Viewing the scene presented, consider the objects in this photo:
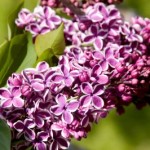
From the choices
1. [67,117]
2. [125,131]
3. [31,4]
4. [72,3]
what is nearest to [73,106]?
[67,117]

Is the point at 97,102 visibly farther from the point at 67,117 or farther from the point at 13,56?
the point at 13,56

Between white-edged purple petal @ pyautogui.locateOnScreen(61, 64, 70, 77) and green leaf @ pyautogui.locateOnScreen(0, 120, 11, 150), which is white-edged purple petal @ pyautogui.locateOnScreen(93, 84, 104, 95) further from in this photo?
green leaf @ pyautogui.locateOnScreen(0, 120, 11, 150)

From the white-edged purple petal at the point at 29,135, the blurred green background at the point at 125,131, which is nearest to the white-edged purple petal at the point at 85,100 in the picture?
the white-edged purple petal at the point at 29,135

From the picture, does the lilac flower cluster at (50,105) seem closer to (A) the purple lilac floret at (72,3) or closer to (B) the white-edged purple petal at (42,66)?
(B) the white-edged purple petal at (42,66)

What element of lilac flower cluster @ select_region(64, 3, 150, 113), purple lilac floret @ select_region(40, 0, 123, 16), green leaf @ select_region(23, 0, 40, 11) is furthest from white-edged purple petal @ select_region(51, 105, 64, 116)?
green leaf @ select_region(23, 0, 40, 11)

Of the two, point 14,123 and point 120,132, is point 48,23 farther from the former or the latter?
point 120,132

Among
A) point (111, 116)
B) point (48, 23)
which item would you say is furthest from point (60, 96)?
point (111, 116)
